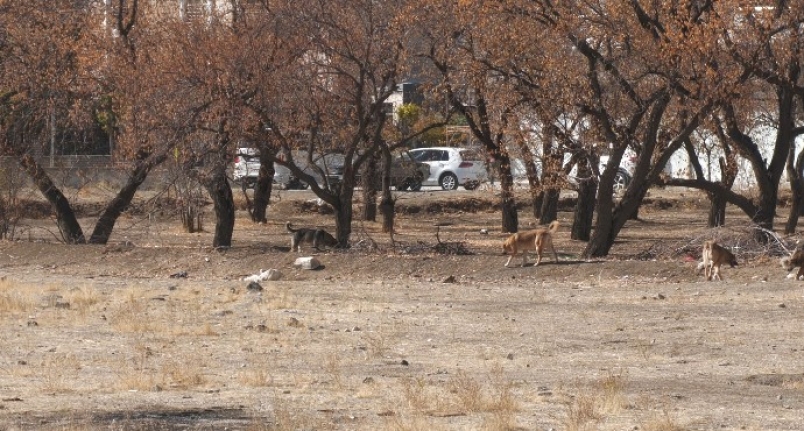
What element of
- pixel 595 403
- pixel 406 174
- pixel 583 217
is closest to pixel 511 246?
pixel 583 217

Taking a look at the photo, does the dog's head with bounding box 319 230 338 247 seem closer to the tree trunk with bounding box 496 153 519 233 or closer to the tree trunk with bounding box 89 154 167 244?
the tree trunk with bounding box 89 154 167 244

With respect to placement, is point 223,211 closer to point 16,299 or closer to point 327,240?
point 327,240

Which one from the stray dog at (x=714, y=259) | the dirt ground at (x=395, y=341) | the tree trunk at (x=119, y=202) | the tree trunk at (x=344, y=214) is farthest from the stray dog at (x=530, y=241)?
the tree trunk at (x=119, y=202)

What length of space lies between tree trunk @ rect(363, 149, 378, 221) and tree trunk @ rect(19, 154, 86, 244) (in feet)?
26.6

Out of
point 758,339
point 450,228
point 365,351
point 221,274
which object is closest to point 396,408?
point 365,351

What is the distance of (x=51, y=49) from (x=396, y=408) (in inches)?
750

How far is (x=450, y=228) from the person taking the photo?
125ft

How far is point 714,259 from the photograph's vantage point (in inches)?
829

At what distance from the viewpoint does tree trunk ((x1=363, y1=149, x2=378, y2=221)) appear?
35.6 metres

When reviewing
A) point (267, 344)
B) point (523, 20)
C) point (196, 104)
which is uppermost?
point (523, 20)

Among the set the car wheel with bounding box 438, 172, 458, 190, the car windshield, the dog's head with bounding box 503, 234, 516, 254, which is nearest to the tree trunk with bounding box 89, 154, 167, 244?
the dog's head with bounding box 503, 234, 516, 254

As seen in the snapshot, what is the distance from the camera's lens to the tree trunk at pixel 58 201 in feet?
94.7

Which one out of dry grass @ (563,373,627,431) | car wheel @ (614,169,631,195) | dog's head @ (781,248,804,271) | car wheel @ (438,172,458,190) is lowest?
dry grass @ (563,373,627,431)

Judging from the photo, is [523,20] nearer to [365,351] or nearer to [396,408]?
[365,351]
